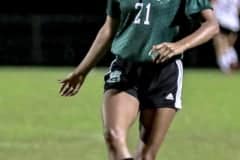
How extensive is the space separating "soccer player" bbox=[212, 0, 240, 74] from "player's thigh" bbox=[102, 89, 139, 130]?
15.2 m

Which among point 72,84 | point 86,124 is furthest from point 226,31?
point 72,84

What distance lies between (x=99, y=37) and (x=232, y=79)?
56.4ft

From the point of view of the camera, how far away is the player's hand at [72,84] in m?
8.00

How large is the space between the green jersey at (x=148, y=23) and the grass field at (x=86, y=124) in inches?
171

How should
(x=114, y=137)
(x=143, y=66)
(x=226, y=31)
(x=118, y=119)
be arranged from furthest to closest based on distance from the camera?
(x=226, y=31) < (x=143, y=66) < (x=118, y=119) < (x=114, y=137)

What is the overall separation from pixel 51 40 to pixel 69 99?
12922mm

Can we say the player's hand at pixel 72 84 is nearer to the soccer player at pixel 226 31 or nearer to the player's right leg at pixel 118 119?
the player's right leg at pixel 118 119

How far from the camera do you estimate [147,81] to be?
771 cm

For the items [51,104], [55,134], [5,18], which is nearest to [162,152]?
[55,134]

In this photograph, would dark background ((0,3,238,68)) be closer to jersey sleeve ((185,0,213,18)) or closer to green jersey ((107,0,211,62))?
green jersey ((107,0,211,62))

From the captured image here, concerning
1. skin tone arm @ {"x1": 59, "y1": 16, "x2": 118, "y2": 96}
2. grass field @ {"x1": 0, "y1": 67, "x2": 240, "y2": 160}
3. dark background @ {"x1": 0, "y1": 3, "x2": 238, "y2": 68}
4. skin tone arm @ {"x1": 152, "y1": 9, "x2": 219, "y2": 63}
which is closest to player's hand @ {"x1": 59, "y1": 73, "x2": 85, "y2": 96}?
skin tone arm @ {"x1": 59, "y1": 16, "x2": 118, "y2": 96}

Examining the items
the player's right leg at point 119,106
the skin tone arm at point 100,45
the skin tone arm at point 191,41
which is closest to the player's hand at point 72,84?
the skin tone arm at point 100,45

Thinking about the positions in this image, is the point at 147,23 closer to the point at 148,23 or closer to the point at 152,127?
the point at 148,23

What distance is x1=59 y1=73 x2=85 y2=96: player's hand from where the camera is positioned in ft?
26.2
